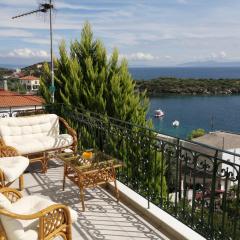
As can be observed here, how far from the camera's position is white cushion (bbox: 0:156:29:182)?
162 inches

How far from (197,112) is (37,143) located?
85.1 metres

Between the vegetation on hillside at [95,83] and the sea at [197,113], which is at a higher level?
the vegetation on hillside at [95,83]

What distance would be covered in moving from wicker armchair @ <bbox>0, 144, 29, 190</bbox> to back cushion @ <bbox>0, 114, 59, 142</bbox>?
0.55 metres

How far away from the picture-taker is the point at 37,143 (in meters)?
5.73

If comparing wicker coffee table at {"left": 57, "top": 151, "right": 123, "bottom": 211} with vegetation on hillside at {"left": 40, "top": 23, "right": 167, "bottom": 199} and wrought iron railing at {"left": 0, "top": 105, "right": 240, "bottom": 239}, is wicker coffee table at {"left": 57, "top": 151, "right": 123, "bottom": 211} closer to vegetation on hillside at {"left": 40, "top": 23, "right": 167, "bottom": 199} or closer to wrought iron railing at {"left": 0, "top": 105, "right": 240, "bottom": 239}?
wrought iron railing at {"left": 0, "top": 105, "right": 240, "bottom": 239}

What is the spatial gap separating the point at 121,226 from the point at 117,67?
19.2 ft

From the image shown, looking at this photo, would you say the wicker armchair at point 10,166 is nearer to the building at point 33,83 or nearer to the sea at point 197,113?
the building at point 33,83

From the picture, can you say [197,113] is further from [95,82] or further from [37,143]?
[37,143]

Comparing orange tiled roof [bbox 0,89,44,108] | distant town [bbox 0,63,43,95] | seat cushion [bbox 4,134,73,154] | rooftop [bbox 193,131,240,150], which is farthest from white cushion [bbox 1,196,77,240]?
rooftop [bbox 193,131,240,150]

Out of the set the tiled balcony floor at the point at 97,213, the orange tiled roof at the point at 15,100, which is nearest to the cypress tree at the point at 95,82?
the tiled balcony floor at the point at 97,213

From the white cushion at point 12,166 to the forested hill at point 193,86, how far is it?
95.9 m

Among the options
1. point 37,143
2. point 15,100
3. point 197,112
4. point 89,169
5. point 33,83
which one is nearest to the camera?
point 89,169

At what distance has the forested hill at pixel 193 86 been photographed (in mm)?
104188

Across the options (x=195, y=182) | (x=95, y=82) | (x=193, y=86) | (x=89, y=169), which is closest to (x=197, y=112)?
(x=193, y=86)
